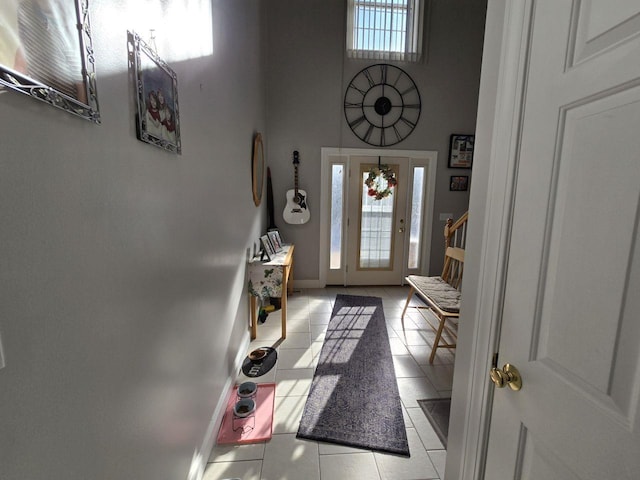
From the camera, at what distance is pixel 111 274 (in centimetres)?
76

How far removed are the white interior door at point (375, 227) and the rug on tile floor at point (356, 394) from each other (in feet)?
4.22

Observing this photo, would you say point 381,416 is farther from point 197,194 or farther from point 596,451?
point 197,194

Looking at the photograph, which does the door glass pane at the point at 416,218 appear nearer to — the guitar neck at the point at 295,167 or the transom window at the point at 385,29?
the transom window at the point at 385,29

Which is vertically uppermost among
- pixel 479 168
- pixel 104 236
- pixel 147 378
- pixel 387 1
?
pixel 387 1

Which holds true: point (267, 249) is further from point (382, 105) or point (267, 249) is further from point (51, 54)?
point (382, 105)

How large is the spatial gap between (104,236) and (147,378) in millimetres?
495

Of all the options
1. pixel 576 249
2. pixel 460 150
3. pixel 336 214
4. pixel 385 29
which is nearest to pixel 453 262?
pixel 336 214

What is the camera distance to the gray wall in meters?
3.82

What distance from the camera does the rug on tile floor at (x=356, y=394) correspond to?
5.67 ft

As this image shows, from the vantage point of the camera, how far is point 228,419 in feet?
5.97

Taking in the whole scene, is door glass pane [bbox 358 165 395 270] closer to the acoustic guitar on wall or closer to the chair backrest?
the acoustic guitar on wall

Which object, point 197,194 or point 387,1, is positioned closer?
point 197,194

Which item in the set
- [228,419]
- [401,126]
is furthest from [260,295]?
[401,126]

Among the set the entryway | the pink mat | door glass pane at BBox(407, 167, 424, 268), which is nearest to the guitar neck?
the entryway
